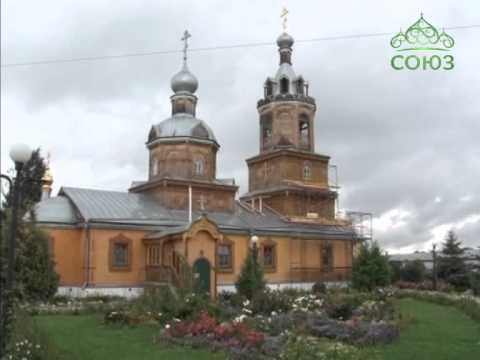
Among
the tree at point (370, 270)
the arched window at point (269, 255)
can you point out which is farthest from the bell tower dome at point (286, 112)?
the tree at point (370, 270)

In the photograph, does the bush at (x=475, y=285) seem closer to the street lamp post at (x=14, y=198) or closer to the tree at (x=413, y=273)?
the tree at (x=413, y=273)

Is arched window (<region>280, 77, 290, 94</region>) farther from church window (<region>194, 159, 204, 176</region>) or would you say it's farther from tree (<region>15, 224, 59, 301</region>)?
tree (<region>15, 224, 59, 301</region>)

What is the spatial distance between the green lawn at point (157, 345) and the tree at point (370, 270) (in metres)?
10.2

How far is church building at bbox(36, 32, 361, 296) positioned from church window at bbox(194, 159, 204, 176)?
70 millimetres

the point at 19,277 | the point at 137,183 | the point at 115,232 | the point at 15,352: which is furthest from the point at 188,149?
the point at 15,352

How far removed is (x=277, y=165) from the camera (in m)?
34.9

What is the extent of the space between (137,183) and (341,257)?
12902 millimetres

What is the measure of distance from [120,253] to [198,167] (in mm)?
7422

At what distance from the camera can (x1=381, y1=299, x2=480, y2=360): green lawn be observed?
11320 mm

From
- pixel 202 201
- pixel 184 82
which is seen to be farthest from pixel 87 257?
pixel 184 82

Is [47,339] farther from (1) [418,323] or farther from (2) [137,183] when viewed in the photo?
(2) [137,183]

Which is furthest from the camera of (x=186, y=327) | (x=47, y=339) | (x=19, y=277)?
(x=19, y=277)

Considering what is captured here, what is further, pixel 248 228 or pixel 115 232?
pixel 248 228

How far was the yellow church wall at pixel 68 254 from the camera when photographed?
82.9 ft
